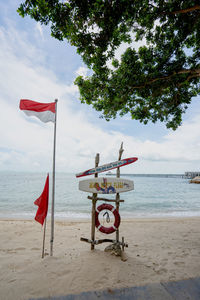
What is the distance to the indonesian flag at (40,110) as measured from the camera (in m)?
4.16

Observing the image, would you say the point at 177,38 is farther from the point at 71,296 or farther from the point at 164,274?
the point at 71,296

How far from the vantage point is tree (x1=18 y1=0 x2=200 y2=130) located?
426cm

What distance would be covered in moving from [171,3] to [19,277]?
825 centimetres

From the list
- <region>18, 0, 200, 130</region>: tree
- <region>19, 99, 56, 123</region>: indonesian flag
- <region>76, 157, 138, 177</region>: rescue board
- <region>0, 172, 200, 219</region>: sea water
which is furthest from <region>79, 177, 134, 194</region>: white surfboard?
<region>0, 172, 200, 219</region>: sea water

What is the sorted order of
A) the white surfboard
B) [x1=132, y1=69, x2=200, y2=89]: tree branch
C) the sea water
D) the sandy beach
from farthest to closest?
1. the sea water
2. [x1=132, y1=69, x2=200, y2=89]: tree branch
3. the white surfboard
4. the sandy beach

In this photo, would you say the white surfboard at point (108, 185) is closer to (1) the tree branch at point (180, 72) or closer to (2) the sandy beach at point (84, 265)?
(2) the sandy beach at point (84, 265)

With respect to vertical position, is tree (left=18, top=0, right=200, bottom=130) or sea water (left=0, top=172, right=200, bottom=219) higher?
tree (left=18, top=0, right=200, bottom=130)

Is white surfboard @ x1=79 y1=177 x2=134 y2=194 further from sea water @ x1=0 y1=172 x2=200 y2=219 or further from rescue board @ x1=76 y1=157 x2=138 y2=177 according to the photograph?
sea water @ x1=0 y1=172 x2=200 y2=219

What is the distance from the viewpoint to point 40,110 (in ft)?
13.9

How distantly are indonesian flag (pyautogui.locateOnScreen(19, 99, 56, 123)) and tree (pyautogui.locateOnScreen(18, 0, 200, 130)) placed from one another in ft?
7.64

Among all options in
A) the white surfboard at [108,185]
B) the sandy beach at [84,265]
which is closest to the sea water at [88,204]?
the sandy beach at [84,265]

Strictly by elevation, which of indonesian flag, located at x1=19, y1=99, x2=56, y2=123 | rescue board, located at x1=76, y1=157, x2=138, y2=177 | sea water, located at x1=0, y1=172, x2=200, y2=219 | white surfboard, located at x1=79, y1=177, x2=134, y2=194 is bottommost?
sea water, located at x1=0, y1=172, x2=200, y2=219

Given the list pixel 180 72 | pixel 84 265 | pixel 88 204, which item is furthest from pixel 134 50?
pixel 88 204

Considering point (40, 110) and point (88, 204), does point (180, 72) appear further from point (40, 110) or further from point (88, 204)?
point (88, 204)
